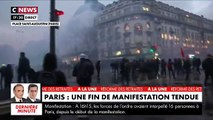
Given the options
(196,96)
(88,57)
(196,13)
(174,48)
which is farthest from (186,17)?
(88,57)

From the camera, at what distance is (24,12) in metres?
5.57

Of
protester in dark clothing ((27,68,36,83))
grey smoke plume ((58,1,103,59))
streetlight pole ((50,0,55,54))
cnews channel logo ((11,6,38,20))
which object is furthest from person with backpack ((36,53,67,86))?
grey smoke plume ((58,1,103,59))

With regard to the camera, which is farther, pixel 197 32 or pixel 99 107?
pixel 197 32

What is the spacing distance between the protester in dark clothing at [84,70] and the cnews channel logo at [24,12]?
1.29m

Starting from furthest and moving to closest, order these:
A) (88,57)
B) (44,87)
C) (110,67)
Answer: (110,67), (88,57), (44,87)

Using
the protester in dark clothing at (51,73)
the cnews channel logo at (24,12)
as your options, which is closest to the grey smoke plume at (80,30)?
the cnews channel logo at (24,12)

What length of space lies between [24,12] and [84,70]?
1.63m

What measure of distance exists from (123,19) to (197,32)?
5.04 feet

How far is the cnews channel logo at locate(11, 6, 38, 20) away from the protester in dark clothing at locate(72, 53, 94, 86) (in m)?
1.29

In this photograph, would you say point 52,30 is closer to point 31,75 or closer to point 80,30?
point 80,30

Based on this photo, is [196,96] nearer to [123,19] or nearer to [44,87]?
[123,19]

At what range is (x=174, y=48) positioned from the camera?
6270 millimetres

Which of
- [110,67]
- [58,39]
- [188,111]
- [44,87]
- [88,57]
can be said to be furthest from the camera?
[110,67]

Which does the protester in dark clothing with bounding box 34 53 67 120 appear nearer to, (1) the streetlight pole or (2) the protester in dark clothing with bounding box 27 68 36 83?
(2) the protester in dark clothing with bounding box 27 68 36 83
